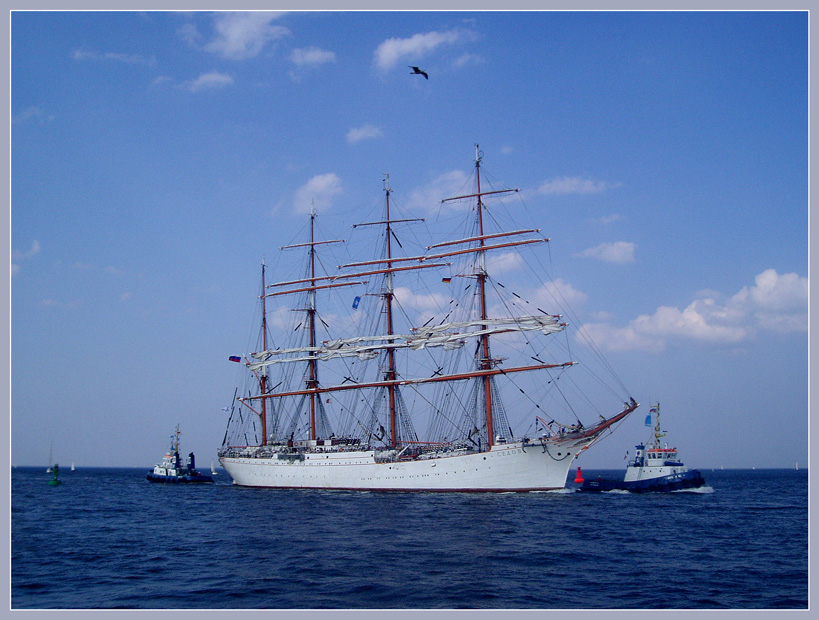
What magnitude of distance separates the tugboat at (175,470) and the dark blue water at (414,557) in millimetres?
43059

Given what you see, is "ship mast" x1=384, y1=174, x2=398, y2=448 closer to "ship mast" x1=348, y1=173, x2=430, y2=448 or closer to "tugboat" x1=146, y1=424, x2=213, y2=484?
"ship mast" x1=348, y1=173, x2=430, y2=448

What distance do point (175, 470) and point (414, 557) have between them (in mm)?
75385

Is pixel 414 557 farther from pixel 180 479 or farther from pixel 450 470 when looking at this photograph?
pixel 180 479

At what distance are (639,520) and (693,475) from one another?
27217 mm

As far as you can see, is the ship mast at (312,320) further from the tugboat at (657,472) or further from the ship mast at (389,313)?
A: the tugboat at (657,472)

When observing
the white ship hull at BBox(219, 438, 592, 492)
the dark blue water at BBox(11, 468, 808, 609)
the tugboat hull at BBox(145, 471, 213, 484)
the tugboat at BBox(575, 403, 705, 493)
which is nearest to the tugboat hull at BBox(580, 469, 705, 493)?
the tugboat at BBox(575, 403, 705, 493)

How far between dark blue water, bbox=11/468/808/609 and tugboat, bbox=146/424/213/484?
43059mm

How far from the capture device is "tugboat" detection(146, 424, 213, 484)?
90.9 metres

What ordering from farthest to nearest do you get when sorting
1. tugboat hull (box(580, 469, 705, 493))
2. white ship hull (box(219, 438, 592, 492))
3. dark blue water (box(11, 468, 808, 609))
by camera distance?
1. tugboat hull (box(580, 469, 705, 493))
2. white ship hull (box(219, 438, 592, 492))
3. dark blue water (box(11, 468, 808, 609))

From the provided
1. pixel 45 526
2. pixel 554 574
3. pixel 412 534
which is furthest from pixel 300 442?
pixel 554 574

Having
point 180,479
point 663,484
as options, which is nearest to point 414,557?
point 663,484

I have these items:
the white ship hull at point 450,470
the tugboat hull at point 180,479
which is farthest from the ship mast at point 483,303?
the tugboat hull at point 180,479

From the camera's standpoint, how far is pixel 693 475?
63.6 meters

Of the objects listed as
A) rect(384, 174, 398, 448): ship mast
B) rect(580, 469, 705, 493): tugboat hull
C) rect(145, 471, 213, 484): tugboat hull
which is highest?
rect(384, 174, 398, 448): ship mast
